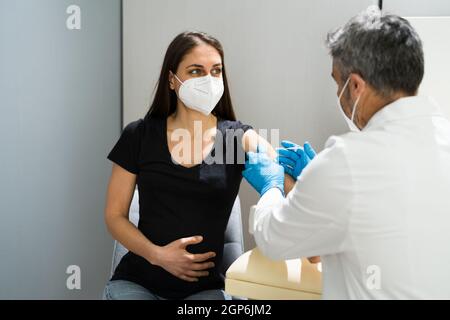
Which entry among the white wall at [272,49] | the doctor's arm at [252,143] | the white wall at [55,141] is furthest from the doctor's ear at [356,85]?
the white wall at [55,141]

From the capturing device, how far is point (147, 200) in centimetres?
174

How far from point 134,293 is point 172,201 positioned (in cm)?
32

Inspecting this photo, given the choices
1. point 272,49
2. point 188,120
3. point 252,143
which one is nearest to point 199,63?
point 188,120

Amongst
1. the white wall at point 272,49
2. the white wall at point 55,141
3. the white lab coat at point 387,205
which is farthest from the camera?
the white wall at point 272,49

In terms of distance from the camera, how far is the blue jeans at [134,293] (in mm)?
1619

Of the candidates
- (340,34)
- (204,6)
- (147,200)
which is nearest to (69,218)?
(147,200)

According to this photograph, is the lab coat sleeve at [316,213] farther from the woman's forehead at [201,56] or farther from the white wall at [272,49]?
the white wall at [272,49]

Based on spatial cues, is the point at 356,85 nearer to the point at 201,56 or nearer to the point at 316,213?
the point at 316,213

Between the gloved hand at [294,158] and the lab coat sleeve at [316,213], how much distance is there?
0.47 metres

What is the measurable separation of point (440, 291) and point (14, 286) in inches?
62.0

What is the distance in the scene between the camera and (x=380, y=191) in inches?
41.8

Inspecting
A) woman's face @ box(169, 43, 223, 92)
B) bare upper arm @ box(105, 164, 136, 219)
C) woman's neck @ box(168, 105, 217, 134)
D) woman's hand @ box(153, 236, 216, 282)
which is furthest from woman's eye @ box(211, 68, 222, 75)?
woman's hand @ box(153, 236, 216, 282)

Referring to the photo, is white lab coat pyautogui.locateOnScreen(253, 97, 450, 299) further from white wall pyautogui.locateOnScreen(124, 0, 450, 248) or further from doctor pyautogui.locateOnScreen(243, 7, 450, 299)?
white wall pyautogui.locateOnScreen(124, 0, 450, 248)

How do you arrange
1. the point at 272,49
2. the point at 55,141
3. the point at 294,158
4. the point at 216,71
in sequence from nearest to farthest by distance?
the point at 294,158, the point at 216,71, the point at 55,141, the point at 272,49
